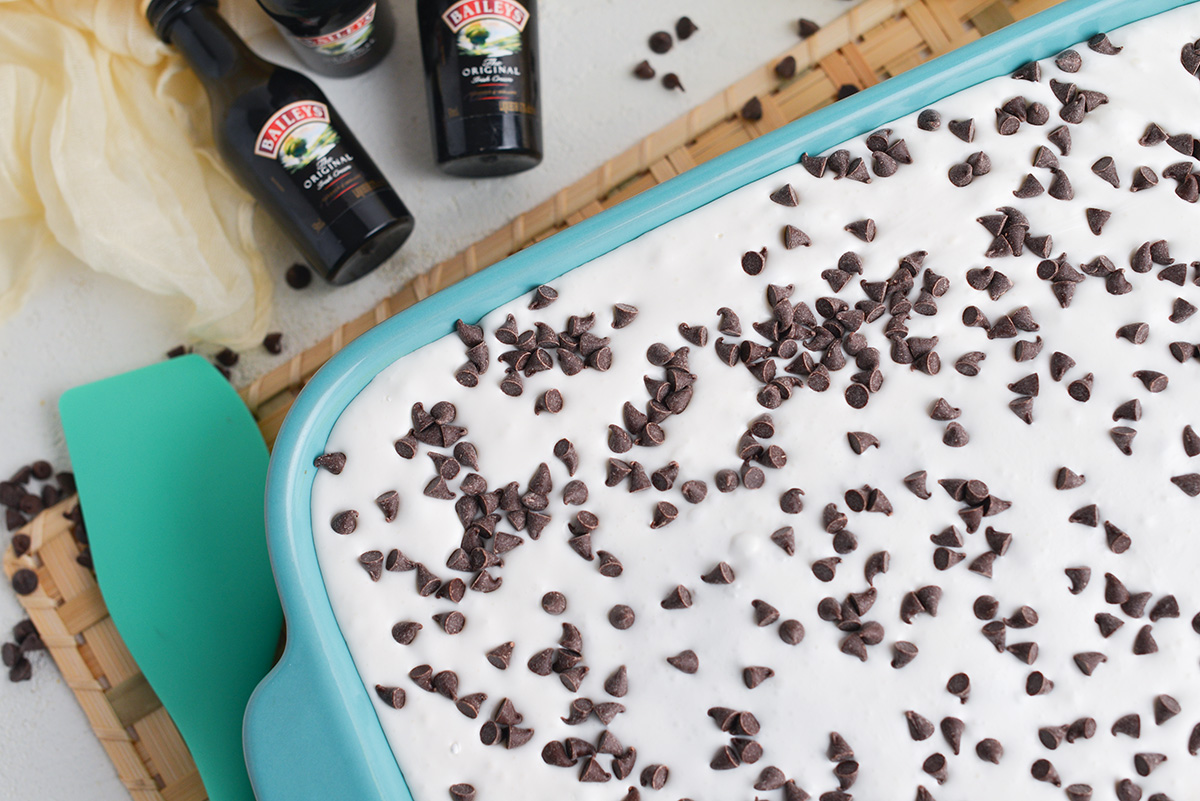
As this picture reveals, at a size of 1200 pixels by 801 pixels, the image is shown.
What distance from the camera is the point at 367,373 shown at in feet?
2.69

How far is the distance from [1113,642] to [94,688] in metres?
1.16

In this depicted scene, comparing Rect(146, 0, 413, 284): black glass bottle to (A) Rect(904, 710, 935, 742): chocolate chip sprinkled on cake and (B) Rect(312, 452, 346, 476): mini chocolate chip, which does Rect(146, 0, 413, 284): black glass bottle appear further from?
(A) Rect(904, 710, 935, 742): chocolate chip sprinkled on cake

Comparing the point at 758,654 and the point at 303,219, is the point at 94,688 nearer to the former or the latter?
the point at 303,219

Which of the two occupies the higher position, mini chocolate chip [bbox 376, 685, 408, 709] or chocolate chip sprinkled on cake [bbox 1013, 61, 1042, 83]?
chocolate chip sprinkled on cake [bbox 1013, 61, 1042, 83]

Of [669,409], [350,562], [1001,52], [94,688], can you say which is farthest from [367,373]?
[1001,52]

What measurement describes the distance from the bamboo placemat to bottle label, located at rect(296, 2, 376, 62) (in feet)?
0.92

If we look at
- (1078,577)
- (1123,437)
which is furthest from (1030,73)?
(1078,577)

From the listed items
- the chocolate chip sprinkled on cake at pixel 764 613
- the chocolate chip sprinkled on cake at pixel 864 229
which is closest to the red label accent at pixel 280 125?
the chocolate chip sprinkled on cake at pixel 864 229

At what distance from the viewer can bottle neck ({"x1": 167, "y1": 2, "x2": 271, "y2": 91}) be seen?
0.95 metres

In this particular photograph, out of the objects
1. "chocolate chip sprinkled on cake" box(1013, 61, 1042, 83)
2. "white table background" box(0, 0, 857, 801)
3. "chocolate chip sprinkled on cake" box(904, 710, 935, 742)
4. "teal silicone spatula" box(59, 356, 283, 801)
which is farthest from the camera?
"white table background" box(0, 0, 857, 801)

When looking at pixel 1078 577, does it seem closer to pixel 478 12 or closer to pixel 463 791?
pixel 463 791

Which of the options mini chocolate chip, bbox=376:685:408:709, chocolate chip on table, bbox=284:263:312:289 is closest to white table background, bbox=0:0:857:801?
chocolate chip on table, bbox=284:263:312:289

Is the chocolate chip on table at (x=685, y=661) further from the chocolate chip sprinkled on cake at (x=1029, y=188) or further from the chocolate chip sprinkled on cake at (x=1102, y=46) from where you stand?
the chocolate chip sprinkled on cake at (x=1102, y=46)

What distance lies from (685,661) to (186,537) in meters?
0.65
